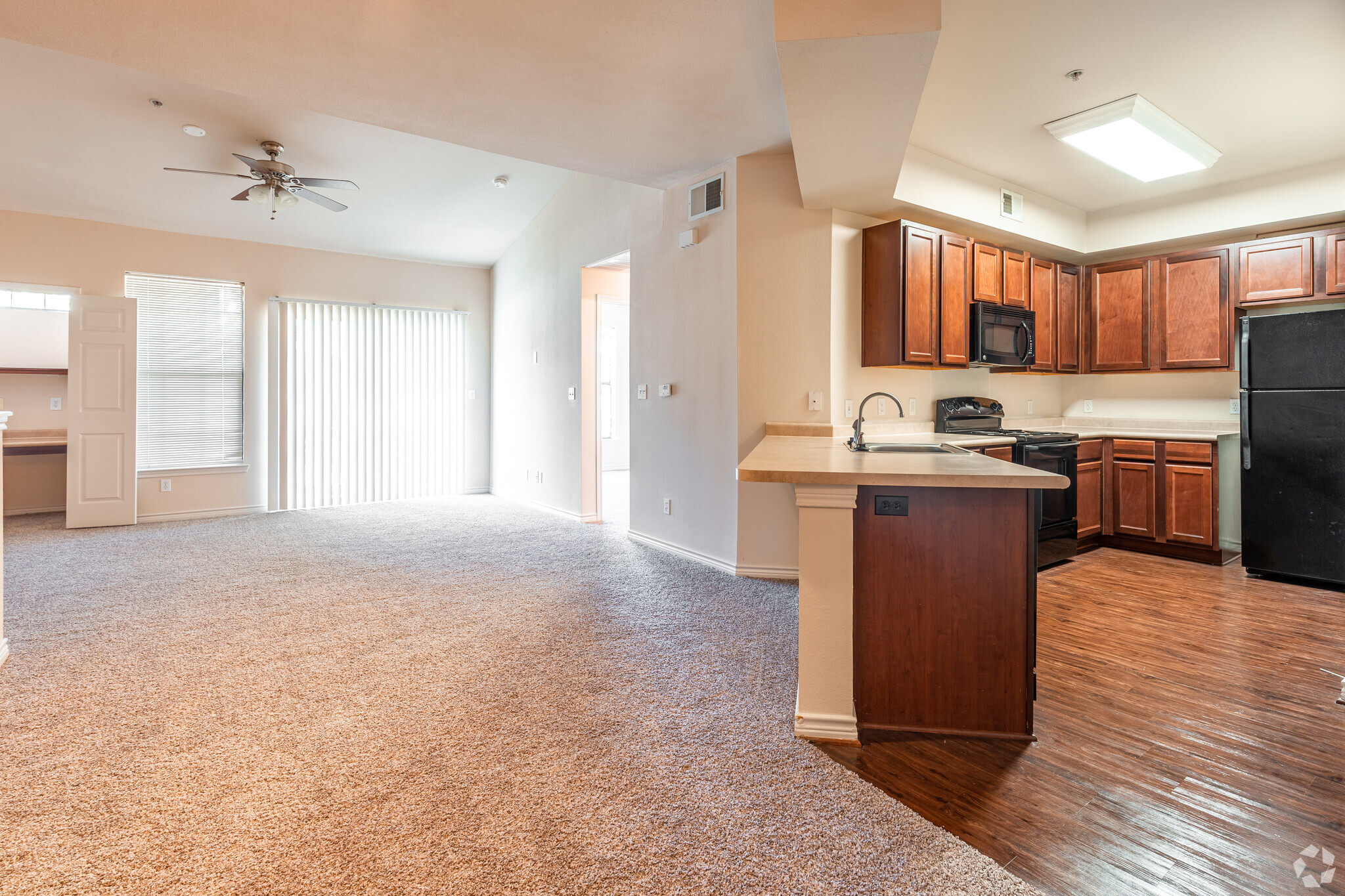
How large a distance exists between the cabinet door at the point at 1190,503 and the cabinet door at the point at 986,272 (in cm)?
174

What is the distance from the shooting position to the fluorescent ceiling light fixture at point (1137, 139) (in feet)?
11.2

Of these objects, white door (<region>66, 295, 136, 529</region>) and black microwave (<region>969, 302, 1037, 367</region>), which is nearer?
black microwave (<region>969, 302, 1037, 367</region>)

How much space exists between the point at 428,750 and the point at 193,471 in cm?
585

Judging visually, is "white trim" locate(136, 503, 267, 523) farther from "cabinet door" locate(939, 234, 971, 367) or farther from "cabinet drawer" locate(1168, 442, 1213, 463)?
"cabinet drawer" locate(1168, 442, 1213, 463)

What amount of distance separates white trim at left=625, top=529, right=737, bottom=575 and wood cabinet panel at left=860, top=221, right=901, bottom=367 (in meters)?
1.58

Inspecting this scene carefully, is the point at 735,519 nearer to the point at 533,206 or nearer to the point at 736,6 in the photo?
the point at 736,6

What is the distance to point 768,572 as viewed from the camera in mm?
3977

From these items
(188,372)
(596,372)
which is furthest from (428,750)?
(188,372)

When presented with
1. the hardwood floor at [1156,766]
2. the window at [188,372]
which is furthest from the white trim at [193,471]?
the hardwood floor at [1156,766]

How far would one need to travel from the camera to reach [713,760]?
1915mm

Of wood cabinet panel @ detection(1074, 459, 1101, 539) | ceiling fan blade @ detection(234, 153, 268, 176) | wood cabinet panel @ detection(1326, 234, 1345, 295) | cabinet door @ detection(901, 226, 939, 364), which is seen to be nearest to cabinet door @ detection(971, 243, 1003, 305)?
cabinet door @ detection(901, 226, 939, 364)

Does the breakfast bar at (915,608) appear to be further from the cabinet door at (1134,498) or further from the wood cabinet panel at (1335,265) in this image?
the wood cabinet panel at (1335,265)

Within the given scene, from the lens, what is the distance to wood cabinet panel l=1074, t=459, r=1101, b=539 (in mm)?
4621

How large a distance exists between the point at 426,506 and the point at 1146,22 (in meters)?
6.72
